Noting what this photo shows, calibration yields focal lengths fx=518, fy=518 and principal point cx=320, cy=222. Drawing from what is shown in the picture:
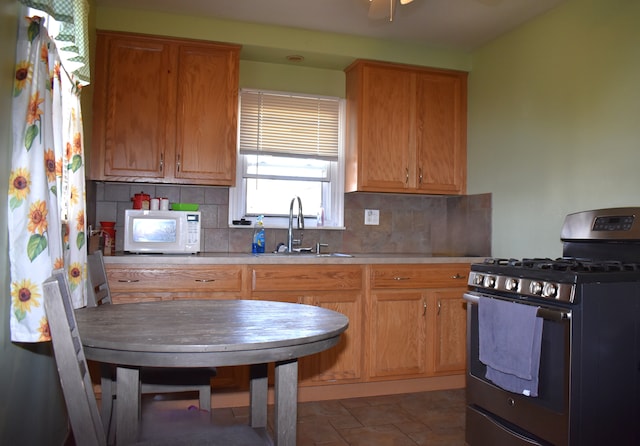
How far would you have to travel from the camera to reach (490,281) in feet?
8.27

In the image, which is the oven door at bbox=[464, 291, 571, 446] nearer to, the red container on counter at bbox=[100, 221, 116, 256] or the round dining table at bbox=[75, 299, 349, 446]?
the round dining table at bbox=[75, 299, 349, 446]

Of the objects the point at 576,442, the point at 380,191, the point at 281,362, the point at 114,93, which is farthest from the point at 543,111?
the point at 114,93

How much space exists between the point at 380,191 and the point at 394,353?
3.83 feet

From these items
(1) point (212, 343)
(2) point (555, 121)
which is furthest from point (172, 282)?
(2) point (555, 121)

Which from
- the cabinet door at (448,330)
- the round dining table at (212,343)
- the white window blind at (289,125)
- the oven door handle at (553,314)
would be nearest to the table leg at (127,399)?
the round dining table at (212,343)

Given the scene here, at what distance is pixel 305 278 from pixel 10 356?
181 cm

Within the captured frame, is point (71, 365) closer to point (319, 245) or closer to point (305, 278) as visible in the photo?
point (305, 278)

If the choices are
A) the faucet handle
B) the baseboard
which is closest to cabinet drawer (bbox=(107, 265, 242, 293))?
the baseboard

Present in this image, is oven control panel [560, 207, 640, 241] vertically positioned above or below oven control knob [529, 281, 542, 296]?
above

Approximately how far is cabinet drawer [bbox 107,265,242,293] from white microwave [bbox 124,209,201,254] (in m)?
0.25

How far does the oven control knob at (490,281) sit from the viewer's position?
2.50 metres

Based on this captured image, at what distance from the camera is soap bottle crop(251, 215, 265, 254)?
3766 mm

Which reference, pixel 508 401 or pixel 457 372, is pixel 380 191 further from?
pixel 508 401

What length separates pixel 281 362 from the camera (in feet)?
5.30
